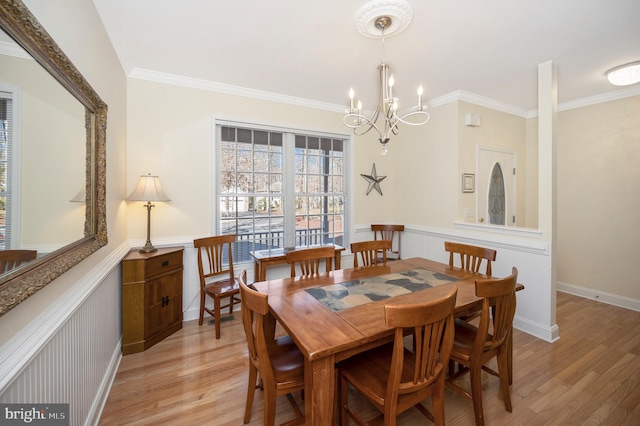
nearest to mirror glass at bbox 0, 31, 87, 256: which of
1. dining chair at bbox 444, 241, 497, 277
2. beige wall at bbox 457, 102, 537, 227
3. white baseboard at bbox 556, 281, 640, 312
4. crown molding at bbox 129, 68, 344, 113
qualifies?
crown molding at bbox 129, 68, 344, 113

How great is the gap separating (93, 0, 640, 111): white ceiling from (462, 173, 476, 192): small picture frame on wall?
106cm

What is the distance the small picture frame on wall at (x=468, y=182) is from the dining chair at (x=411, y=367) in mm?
2608

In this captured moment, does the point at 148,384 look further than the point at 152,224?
No

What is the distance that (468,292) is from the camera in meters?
1.85

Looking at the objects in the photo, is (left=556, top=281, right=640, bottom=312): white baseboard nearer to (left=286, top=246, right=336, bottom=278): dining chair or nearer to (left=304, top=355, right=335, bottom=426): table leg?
(left=286, top=246, right=336, bottom=278): dining chair

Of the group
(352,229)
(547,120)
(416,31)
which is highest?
(416,31)

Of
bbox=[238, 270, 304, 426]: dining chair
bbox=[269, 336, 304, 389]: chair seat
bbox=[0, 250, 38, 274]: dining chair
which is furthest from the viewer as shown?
bbox=[269, 336, 304, 389]: chair seat

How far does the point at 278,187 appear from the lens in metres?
3.63

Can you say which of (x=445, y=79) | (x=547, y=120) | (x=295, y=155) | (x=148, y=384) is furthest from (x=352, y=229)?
(x=148, y=384)

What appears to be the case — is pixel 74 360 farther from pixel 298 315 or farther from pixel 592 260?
pixel 592 260

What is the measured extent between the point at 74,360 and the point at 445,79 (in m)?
3.90

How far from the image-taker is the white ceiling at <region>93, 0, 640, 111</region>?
191 centimetres

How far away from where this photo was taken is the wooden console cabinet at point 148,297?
2.38 meters

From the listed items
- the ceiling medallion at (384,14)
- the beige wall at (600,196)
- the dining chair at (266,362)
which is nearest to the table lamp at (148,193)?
the dining chair at (266,362)
